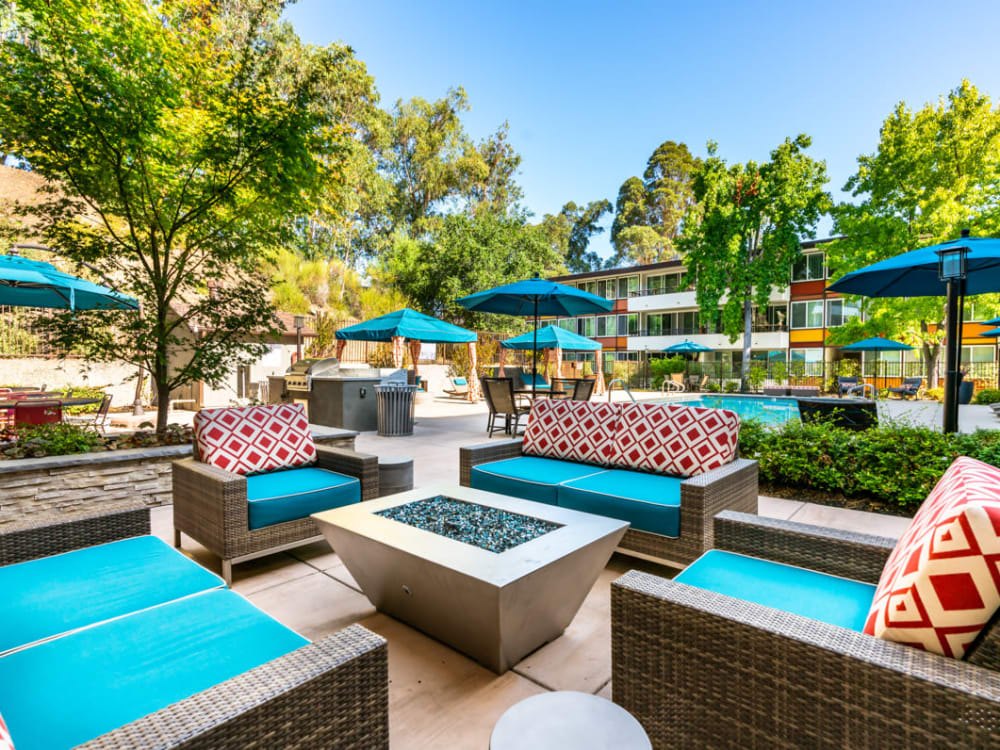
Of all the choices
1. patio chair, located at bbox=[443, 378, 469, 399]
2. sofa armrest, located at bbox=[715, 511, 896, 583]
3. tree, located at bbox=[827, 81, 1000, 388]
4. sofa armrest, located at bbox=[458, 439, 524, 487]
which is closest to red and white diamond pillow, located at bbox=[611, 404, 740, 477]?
sofa armrest, located at bbox=[458, 439, 524, 487]

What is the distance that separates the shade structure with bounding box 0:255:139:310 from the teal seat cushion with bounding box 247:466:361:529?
9.38 ft

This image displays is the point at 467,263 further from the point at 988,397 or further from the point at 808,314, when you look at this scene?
the point at 988,397

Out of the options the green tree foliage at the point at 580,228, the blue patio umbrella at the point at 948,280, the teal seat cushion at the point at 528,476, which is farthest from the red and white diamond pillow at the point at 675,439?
the green tree foliage at the point at 580,228

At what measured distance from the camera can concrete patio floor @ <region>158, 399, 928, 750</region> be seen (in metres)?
1.69

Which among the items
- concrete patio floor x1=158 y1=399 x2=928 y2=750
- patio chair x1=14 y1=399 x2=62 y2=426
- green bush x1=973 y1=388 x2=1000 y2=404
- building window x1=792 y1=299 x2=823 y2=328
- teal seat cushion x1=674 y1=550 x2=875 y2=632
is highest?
building window x1=792 y1=299 x2=823 y2=328

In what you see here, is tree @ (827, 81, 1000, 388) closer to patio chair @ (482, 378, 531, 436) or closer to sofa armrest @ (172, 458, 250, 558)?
patio chair @ (482, 378, 531, 436)

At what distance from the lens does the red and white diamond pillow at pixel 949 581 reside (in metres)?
0.97

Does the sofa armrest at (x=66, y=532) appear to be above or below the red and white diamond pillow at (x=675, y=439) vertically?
below

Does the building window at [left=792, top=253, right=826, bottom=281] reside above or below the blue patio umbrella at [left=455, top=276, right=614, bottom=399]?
above

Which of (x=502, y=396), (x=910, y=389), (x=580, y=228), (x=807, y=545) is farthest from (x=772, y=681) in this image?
(x=580, y=228)

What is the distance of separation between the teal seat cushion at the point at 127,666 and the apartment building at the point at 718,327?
24306 millimetres

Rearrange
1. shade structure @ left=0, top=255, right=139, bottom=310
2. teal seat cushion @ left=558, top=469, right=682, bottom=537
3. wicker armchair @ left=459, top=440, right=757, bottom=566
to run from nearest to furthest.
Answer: wicker armchair @ left=459, top=440, right=757, bottom=566, teal seat cushion @ left=558, top=469, right=682, bottom=537, shade structure @ left=0, top=255, right=139, bottom=310

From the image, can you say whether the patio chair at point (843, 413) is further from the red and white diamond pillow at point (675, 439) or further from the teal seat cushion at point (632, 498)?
the teal seat cushion at point (632, 498)

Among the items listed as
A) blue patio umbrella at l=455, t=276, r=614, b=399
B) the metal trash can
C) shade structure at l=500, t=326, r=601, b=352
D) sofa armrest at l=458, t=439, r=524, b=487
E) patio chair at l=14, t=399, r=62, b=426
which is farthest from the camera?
shade structure at l=500, t=326, r=601, b=352
